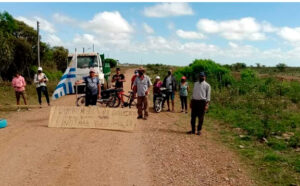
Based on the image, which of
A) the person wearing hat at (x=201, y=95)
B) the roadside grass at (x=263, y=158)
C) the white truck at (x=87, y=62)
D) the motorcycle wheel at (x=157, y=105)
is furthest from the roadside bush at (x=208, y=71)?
the person wearing hat at (x=201, y=95)

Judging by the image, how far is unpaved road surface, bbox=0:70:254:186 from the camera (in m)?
4.77

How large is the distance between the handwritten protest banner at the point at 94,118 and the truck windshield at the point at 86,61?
27.7 ft

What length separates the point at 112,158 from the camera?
5723mm

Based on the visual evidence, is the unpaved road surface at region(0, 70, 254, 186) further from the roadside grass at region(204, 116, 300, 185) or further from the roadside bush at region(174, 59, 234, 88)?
the roadside bush at region(174, 59, 234, 88)

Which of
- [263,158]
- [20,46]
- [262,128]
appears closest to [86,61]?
[262,128]

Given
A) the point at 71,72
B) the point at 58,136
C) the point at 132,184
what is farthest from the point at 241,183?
the point at 71,72

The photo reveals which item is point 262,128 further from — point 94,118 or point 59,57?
point 59,57

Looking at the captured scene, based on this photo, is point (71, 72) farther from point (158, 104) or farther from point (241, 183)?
point (241, 183)

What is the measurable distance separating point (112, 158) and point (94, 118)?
2804 millimetres

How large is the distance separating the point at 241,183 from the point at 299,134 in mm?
4340

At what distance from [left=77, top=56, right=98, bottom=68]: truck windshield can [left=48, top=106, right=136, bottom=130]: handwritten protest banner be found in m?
8.46

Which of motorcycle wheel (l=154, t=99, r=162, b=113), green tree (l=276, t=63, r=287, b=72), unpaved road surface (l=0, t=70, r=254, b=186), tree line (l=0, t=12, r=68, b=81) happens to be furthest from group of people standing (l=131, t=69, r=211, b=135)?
green tree (l=276, t=63, r=287, b=72)

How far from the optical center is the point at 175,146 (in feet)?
22.6

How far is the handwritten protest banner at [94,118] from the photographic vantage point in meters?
8.15
